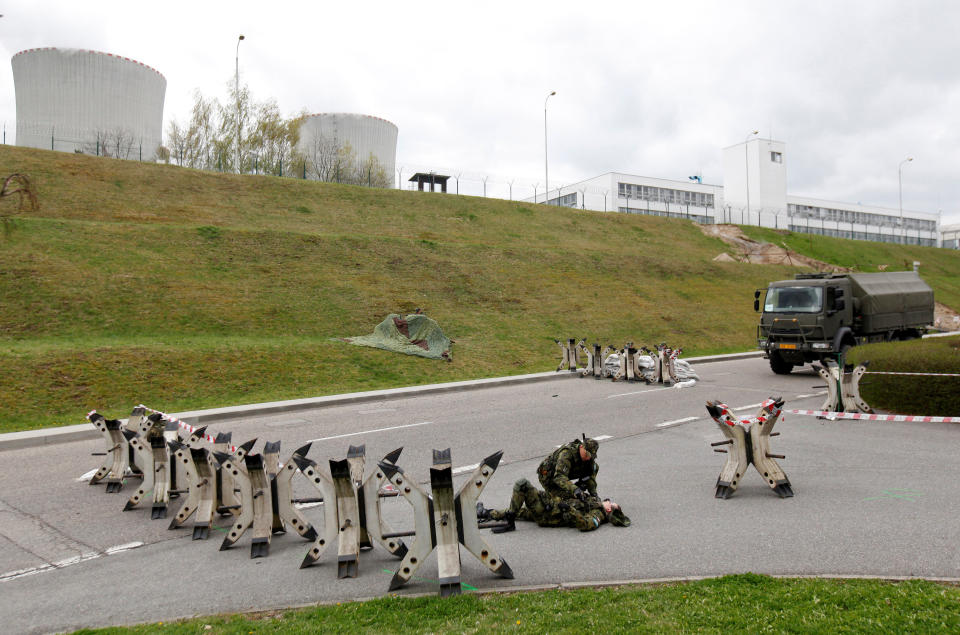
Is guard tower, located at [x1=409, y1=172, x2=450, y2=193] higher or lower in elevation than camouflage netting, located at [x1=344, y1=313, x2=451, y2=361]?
higher

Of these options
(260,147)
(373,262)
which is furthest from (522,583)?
(260,147)

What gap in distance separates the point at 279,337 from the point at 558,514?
49.7 ft

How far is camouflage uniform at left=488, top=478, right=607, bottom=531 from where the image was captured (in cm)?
573

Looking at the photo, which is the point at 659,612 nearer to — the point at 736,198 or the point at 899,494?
the point at 899,494

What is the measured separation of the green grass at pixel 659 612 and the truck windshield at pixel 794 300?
50.2ft

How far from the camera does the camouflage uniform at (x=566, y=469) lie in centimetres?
582

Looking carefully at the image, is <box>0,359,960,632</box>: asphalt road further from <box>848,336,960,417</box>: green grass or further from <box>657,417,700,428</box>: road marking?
<box>848,336,960,417</box>: green grass

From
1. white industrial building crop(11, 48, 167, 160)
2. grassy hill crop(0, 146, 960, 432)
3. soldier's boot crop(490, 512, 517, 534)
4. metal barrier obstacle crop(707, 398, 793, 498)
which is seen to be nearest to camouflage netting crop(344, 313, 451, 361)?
grassy hill crop(0, 146, 960, 432)

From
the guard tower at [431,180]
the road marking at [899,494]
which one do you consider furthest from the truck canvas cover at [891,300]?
the guard tower at [431,180]

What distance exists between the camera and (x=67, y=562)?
5395mm

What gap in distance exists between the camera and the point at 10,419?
11.7 m

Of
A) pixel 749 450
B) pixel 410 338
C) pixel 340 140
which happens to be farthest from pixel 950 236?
pixel 749 450

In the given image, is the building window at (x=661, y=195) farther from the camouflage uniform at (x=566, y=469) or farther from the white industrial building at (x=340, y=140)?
the camouflage uniform at (x=566, y=469)

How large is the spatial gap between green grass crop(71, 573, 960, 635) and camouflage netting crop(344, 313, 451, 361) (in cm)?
1548
